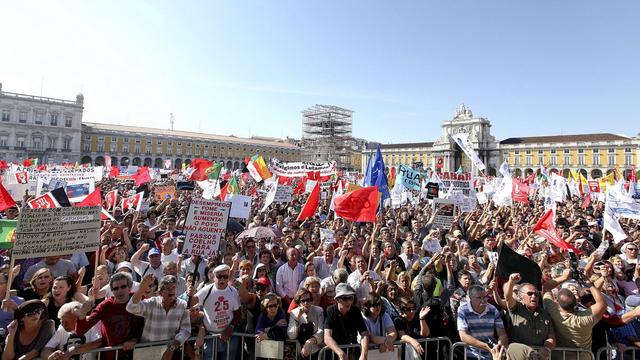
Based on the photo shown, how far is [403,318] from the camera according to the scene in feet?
13.3

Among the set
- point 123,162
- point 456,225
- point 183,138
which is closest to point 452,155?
point 183,138

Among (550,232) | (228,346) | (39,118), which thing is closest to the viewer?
(228,346)

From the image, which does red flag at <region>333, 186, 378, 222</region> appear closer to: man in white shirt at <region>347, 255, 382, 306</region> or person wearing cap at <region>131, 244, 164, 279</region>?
man in white shirt at <region>347, 255, 382, 306</region>

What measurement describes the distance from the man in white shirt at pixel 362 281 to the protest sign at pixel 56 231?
2911 mm

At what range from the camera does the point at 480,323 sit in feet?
12.4

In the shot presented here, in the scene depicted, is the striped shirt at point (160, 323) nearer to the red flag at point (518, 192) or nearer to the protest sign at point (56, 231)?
the protest sign at point (56, 231)

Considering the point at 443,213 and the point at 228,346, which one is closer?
the point at 228,346

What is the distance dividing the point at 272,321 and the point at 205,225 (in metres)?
1.79

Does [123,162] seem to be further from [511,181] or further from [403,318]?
[403,318]

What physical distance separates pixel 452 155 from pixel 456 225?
246 ft

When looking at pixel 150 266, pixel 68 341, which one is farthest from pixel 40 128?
pixel 68 341

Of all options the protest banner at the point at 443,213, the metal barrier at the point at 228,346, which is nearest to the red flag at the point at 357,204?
the protest banner at the point at 443,213

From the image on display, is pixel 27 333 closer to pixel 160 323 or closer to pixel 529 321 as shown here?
pixel 160 323

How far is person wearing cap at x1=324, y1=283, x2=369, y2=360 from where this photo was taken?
3.57 meters
